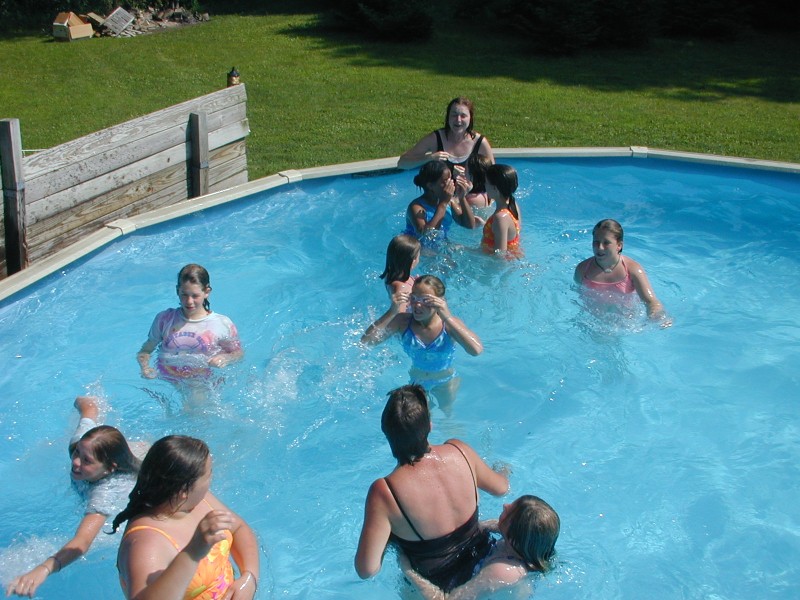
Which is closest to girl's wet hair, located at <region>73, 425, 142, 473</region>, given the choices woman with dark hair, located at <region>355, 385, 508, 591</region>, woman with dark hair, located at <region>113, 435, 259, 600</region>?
woman with dark hair, located at <region>113, 435, 259, 600</region>

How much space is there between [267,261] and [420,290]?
3.62 m

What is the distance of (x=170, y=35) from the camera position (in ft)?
60.1

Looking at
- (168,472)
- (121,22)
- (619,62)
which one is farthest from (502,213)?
(121,22)

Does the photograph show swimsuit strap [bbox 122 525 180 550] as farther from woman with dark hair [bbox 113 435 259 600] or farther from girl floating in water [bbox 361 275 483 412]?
girl floating in water [bbox 361 275 483 412]

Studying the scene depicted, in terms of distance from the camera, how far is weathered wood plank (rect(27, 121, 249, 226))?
7910 mm

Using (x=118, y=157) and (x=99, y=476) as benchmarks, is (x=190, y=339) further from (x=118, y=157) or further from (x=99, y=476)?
(x=118, y=157)

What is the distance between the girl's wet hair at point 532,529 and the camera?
3887 millimetres

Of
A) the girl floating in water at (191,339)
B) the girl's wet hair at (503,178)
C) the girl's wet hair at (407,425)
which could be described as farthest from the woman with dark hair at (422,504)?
the girl's wet hair at (503,178)

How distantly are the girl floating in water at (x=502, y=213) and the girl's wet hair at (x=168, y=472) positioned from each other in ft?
15.1

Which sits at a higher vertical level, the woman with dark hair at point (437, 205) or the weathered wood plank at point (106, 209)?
the woman with dark hair at point (437, 205)

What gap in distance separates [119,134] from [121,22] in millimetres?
11212

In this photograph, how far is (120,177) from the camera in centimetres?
866

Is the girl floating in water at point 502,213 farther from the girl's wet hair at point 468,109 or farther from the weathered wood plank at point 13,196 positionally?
the weathered wood plank at point 13,196

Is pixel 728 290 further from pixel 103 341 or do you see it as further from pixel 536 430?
pixel 103 341
